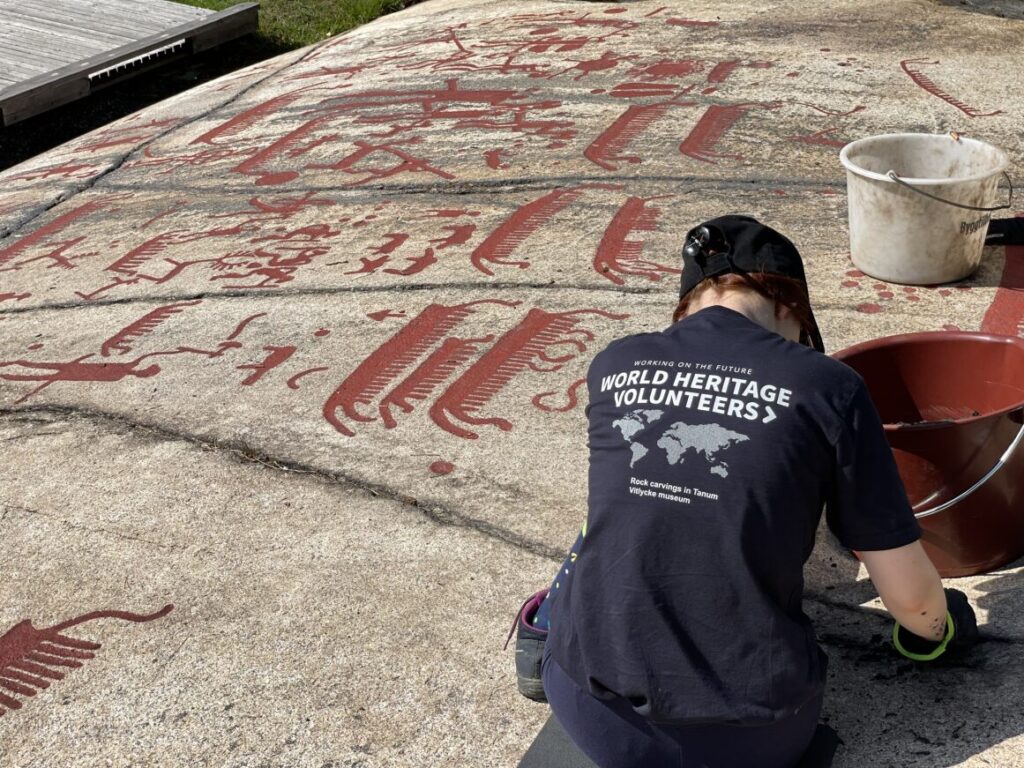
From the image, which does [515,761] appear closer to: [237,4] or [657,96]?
[657,96]

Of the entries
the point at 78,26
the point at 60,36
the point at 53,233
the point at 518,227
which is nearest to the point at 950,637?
the point at 518,227

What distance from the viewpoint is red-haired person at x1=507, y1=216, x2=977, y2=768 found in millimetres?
1779

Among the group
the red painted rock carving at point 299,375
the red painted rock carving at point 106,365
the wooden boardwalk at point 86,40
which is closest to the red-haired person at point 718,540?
the red painted rock carving at point 299,375

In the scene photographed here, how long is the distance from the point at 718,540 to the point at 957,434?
2.72 feet

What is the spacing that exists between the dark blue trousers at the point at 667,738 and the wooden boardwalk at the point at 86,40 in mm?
8185

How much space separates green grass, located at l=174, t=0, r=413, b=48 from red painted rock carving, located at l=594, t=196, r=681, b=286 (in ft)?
19.9

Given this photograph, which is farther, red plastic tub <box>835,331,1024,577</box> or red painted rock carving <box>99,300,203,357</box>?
red painted rock carving <box>99,300,203,357</box>

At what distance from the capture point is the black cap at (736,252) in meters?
1.97


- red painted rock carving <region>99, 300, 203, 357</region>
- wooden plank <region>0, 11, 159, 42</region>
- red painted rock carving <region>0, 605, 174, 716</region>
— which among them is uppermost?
wooden plank <region>0, 11, 159, 42</region>

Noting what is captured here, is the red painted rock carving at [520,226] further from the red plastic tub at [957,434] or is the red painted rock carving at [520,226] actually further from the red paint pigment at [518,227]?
the red plastic tub at [957,434]

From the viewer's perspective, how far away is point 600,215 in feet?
16.1

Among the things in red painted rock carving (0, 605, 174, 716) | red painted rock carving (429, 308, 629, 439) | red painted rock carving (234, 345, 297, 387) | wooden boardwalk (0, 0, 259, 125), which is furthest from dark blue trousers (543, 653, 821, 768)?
wooden boardwalk (0, 0, 259, 125)

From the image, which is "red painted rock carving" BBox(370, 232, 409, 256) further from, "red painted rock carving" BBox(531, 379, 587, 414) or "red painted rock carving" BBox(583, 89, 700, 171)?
"red painted rock carving" BBox(531, 379, 587, 414)

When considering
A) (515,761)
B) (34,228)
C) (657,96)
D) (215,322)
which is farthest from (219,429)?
(657,96)
